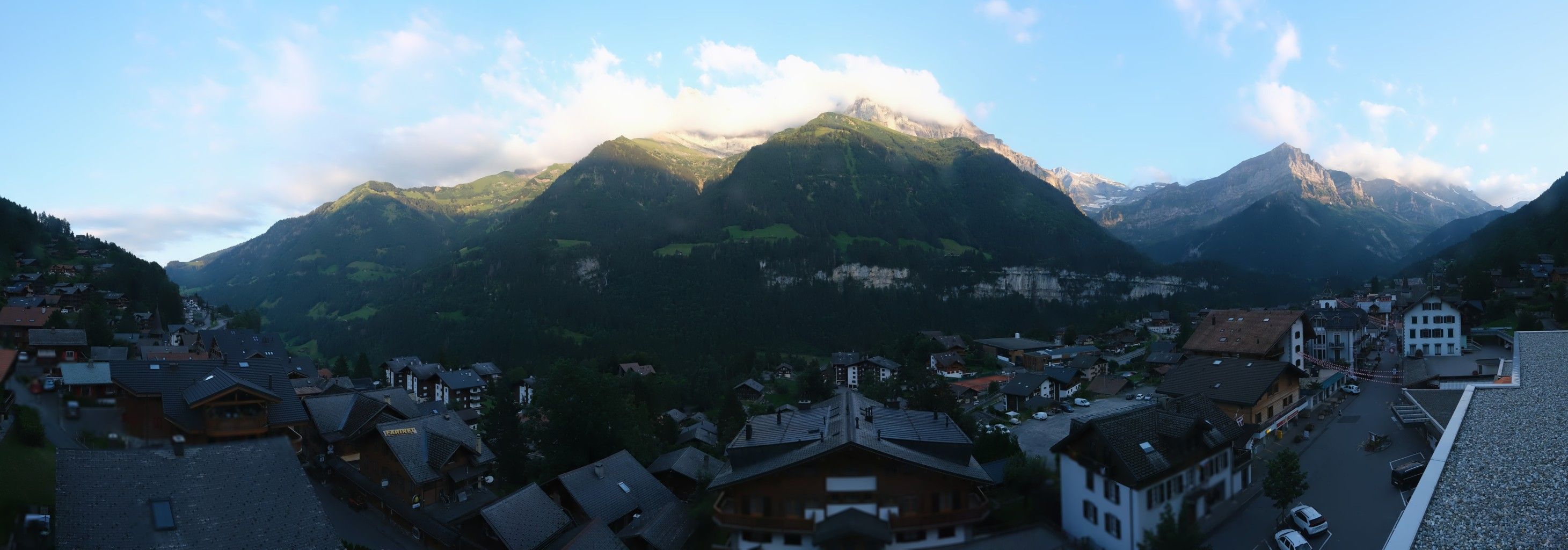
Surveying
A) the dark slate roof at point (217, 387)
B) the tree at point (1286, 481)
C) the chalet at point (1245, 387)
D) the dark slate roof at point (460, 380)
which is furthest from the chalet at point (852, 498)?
the dark slate roof at point (460, 380)

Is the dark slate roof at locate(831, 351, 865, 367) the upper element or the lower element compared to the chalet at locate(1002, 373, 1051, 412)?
lower

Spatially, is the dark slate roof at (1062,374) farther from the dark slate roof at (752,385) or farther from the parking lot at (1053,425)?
the dark slate roof at (752,385)

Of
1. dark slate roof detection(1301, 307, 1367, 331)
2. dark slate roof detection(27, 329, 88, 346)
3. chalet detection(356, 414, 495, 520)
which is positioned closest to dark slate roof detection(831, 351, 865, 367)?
dark slate roof detection(1301, 307, 1367, 331)

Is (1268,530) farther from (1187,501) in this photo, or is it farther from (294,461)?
(294,461)

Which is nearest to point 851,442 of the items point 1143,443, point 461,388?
point 1143,443

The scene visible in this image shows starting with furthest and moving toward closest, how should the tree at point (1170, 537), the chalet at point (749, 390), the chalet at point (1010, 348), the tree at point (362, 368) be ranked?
the chalet at point (1010, 348) → the tree at point (362, 368) → the chalet at point (749, 390) → the tree at point (1170, 537)

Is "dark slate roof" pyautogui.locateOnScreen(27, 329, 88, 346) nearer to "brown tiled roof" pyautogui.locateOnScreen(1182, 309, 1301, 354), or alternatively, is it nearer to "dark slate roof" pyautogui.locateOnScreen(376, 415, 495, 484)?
"dark slate roof" pyautogui.locateOnScreen(376, 415, 495, 484)

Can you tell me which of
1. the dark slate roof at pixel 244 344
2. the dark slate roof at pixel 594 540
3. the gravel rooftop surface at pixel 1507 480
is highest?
the dark slate roof at pixel 244 344

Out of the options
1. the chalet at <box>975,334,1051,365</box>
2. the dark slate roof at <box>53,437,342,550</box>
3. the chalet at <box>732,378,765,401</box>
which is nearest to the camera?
the dark slate roof at <box>53,437,342,550</box>
